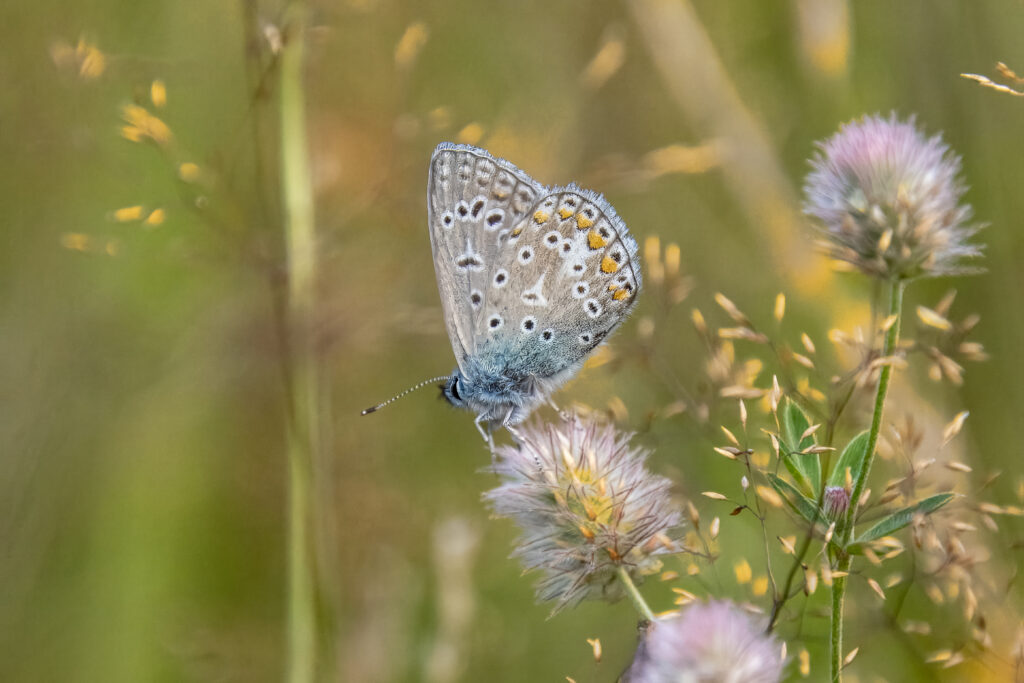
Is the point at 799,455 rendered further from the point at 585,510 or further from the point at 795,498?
the point at 585,510

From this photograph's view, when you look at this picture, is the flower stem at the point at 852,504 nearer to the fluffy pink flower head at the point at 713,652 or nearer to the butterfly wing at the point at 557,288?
the fluffy pink flower head at the point at 713,652

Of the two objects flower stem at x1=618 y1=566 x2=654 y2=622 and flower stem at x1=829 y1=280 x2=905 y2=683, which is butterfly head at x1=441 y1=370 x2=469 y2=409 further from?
flower stem at x1=829 y1=280 x2=905 y2=683

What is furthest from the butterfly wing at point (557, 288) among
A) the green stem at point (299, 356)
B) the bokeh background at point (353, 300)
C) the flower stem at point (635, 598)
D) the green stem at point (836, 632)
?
the green stem at point (836, 632)

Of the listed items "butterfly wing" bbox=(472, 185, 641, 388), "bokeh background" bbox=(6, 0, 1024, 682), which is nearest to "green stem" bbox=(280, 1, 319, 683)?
"bokeh background" bbox=(6, 0, 1024, 682)

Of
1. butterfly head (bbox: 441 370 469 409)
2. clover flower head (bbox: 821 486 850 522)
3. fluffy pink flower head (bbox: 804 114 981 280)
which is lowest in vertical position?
clover flower head (bbox: 821 486 850 522)

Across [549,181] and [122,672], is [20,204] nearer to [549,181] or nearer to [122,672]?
[122,672]
